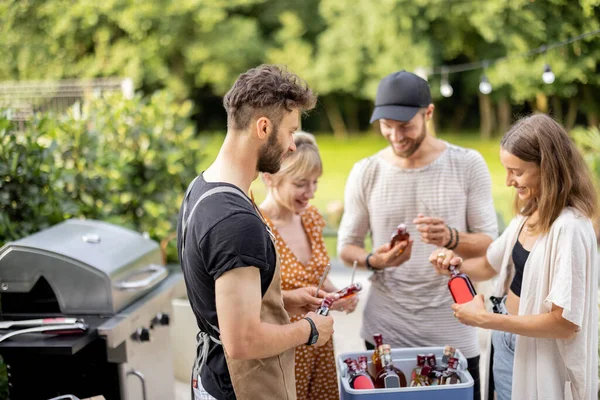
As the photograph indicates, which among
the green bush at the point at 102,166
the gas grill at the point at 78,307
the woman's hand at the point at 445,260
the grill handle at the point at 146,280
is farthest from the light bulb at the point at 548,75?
the gas grill at the point at 78,307

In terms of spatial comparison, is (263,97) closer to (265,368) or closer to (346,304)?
(265,368)

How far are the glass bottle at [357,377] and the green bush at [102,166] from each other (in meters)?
1.69

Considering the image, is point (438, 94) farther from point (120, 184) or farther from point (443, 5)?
point (120, 184)

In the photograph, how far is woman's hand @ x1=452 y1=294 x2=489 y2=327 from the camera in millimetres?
1618

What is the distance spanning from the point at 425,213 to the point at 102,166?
2.16m

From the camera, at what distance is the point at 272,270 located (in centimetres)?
135

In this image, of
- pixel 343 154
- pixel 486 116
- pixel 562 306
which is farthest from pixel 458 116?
pixel 562 306

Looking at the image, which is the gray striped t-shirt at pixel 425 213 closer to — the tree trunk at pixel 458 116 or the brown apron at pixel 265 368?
the brown apron at pixel 265 368

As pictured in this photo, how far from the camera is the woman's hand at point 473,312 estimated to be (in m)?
1.62

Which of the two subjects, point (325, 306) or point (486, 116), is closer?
point (325, 306)

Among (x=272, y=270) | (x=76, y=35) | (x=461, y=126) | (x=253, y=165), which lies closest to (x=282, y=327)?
(x=272, y=270)

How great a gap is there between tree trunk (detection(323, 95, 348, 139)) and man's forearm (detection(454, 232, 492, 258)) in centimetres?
1250

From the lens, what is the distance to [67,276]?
6.74ft

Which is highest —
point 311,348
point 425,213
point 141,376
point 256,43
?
point 256,43
